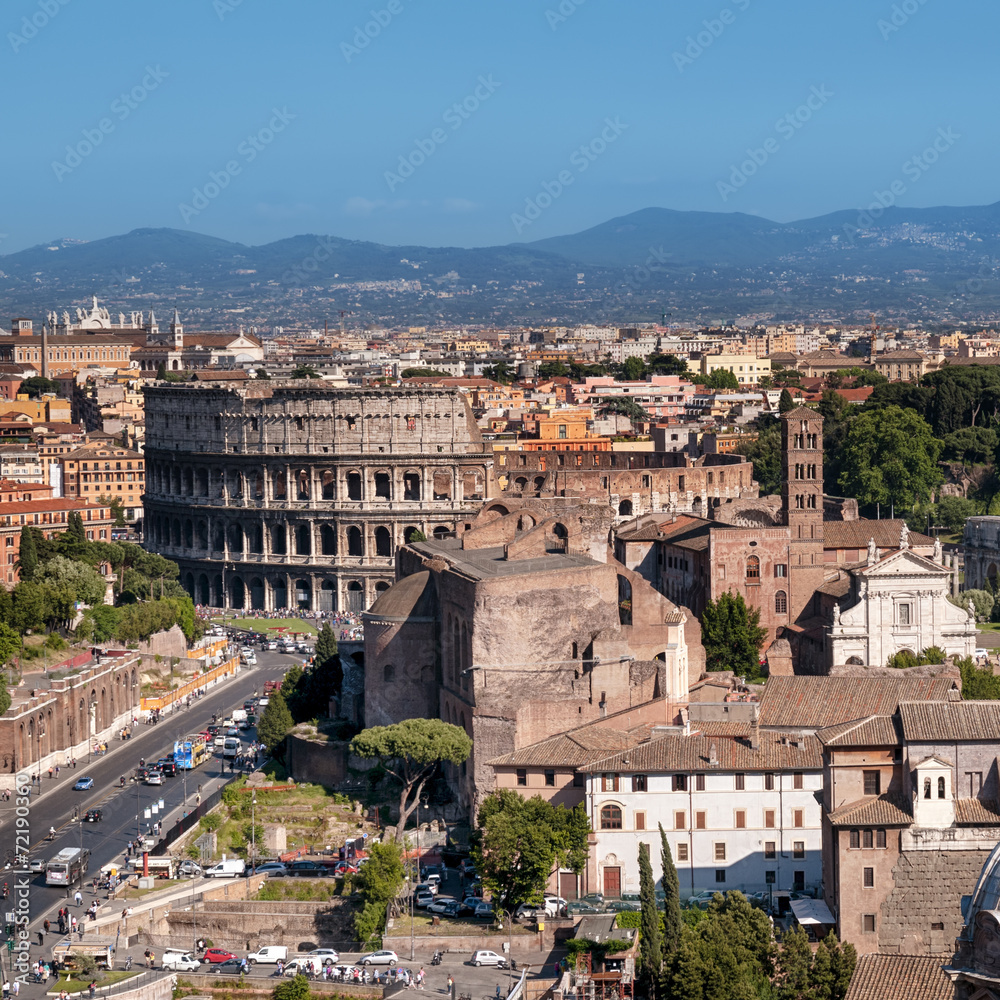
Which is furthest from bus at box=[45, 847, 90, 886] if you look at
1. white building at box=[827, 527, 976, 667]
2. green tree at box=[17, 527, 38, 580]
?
green tree at box=[17, 527, 38, 580]

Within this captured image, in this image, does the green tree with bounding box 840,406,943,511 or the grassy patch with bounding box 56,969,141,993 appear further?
the green tree with bounding box 840,406,943,511

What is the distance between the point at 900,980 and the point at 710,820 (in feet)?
35.7

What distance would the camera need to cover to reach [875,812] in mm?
42906

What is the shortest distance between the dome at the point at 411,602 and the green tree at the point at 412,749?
174 inches

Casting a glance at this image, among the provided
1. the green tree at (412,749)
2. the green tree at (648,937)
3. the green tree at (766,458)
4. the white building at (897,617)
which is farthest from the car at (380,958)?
the green tree at (766,458)

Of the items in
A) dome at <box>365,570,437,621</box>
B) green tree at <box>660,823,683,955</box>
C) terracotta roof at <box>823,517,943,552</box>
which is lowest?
green tree at <box>660,823,683,955</box>

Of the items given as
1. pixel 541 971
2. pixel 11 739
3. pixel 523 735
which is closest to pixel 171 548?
pixel 11 739

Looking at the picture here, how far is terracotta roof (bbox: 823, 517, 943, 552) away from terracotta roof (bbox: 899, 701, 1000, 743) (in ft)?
101

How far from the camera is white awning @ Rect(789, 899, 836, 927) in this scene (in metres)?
43.3

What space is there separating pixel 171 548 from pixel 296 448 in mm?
9495

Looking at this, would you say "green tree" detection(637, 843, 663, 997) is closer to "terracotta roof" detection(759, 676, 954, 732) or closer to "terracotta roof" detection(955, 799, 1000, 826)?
"terracotta roof" detection(955, 799, 1000, 826)

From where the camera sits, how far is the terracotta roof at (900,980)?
37.4 m

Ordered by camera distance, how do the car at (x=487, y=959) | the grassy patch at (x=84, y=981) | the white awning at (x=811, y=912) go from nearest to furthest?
the white awning at (x=811, y=912) → the grassy patch at (x=84, y=981) → the car at (x=487, y=959)

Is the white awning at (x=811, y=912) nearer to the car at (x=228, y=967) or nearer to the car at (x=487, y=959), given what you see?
the car at (x=487, y=959)
